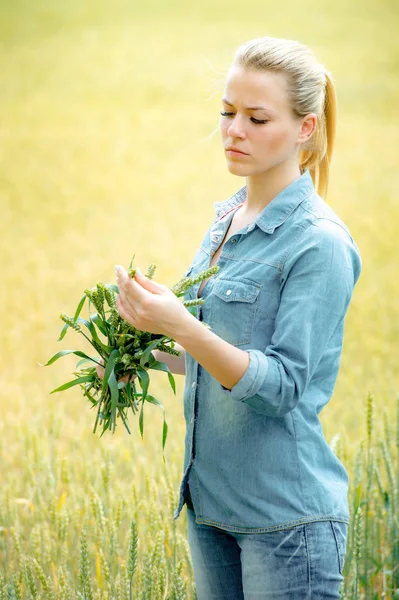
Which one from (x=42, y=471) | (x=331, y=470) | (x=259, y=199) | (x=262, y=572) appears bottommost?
(x=262, y=572)

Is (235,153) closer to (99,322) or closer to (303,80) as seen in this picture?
(303,80)

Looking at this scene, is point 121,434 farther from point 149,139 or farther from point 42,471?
point 149,139

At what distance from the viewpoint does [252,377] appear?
1.26 m

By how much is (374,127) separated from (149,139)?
2.27 meters

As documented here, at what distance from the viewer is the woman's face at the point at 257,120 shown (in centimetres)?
141

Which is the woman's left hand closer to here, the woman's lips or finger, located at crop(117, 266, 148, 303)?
finger, located at crop(117, 266, 148, 303)

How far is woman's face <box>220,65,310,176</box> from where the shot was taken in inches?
55.4

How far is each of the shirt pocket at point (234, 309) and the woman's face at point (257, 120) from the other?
7.5 inches

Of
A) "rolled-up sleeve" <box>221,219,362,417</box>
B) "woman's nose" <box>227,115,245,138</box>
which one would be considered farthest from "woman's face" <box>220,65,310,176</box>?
"rolled-up sleeve" <box>221,219,362,417</box>

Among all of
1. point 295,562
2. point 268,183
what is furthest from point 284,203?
point 295,562

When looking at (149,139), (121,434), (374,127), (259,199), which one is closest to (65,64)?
(149,139)

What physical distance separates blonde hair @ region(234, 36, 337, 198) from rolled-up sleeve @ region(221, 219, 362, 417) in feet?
0.83

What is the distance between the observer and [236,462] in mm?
1416

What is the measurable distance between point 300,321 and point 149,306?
0.74ft
